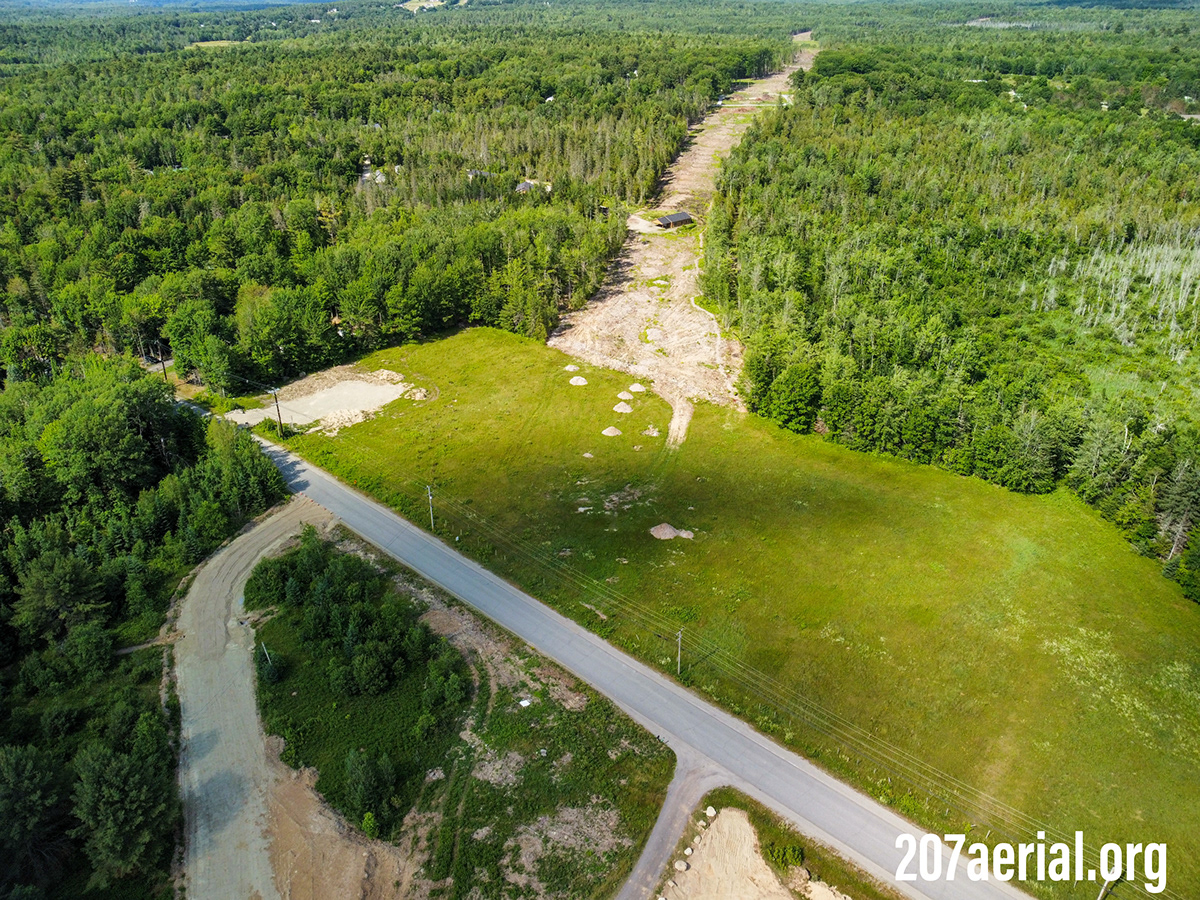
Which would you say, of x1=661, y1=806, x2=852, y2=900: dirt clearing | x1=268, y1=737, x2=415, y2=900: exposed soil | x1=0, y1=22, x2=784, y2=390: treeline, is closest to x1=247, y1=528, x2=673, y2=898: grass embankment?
x1=268, y1=737, x2=415, y2=900: exposed soil

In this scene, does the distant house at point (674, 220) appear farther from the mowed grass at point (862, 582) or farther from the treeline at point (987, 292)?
the mowed grass at point (862, 582)

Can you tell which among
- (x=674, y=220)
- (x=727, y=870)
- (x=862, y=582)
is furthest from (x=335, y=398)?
(x=674, y=220)

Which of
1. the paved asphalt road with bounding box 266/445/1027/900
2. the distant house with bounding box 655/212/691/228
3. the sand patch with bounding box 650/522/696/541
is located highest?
the distant house with bounding box 655/212/691/228

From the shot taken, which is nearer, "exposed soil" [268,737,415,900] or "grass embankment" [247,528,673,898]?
"exposed soil" [268,737,415,900]

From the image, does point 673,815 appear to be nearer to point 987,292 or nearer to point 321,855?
point 321,855

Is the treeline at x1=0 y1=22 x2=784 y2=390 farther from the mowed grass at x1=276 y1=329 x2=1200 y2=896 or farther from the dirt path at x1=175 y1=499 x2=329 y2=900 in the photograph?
the dirt path at x1=175 y1=499 x2=329 y2=900

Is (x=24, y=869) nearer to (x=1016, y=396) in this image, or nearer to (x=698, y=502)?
(x=698, y=502)

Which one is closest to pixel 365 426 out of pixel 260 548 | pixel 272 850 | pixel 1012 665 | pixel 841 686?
pixel 260 548
